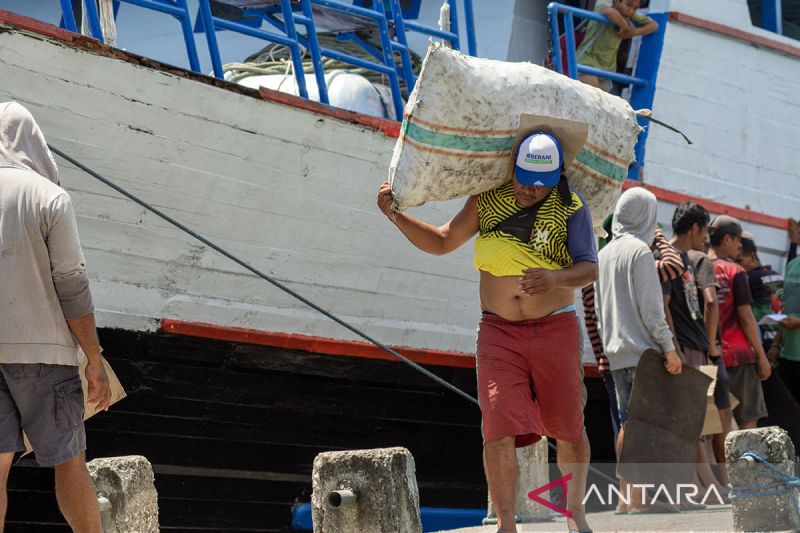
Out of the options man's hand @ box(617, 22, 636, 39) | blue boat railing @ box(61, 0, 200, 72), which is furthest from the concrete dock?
man's hand @ box(617, 22, 636, 39)

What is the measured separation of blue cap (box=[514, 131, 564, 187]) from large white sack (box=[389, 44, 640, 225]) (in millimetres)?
192

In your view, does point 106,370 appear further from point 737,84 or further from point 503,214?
point 737,84

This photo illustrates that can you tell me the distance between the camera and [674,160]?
27.9 feet

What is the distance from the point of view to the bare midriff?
14.6ft

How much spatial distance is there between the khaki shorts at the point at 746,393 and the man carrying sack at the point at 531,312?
3.30m

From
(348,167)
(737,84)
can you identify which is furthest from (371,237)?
(737,84)

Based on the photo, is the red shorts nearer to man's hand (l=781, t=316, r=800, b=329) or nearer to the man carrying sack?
the man carrying sack

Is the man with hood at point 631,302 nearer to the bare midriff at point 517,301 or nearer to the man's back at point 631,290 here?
the man's back at point 631,290

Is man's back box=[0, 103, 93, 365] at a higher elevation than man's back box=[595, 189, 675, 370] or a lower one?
lower

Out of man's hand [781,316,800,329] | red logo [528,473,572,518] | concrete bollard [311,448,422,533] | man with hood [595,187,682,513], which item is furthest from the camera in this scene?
man's hand [781,316,800,329]

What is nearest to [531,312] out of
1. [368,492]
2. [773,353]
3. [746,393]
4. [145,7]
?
[368,492]

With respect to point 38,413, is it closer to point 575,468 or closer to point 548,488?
point 575,468

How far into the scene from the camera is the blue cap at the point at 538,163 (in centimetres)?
442

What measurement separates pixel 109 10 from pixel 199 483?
8.21 feet
